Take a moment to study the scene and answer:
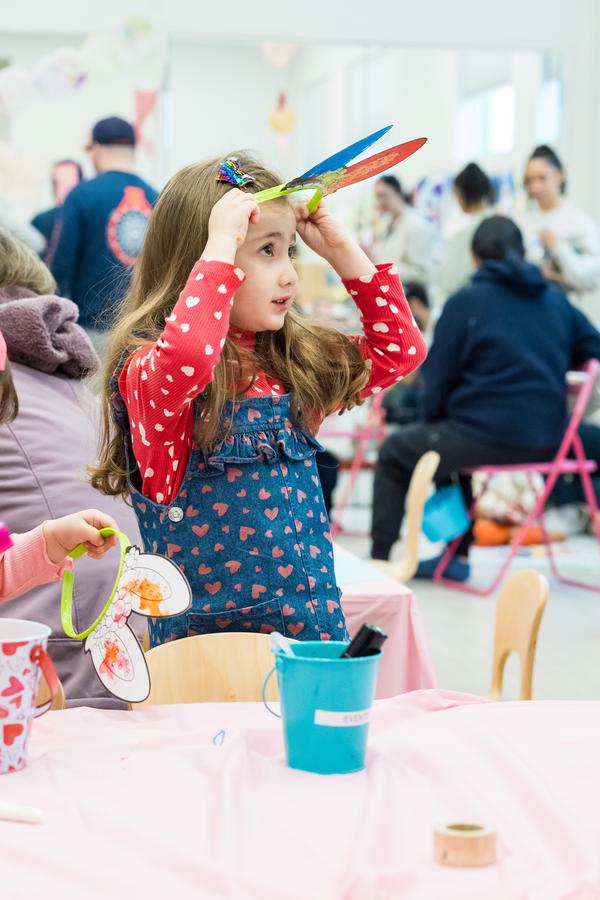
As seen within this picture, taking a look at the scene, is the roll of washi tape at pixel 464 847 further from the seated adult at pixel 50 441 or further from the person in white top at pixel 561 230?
the person in white top at pixel 561 230

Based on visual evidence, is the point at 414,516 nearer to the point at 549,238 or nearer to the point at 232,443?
the point at 232,443

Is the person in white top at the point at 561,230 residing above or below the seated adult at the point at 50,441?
above

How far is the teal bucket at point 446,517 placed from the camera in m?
3.90

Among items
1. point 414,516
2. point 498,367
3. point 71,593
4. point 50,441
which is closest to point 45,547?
point 71,593

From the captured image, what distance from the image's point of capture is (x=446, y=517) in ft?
12.9

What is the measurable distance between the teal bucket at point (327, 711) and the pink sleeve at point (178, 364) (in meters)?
0.47

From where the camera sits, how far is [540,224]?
607 cm

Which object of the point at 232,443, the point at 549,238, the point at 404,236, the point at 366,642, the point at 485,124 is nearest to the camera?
the point at 366,642

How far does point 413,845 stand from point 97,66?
20.1 ft

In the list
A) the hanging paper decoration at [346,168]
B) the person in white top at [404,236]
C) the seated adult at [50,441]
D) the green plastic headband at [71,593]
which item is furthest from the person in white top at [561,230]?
the green plastic headband at [71,593]

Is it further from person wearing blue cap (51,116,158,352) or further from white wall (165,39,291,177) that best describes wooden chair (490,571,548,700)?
white wall (165,39,291,177)

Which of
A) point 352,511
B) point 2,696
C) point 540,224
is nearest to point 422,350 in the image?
point 2,696

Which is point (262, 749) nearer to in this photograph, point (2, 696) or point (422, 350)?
point (2, 696)

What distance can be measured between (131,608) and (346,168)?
603 mm
